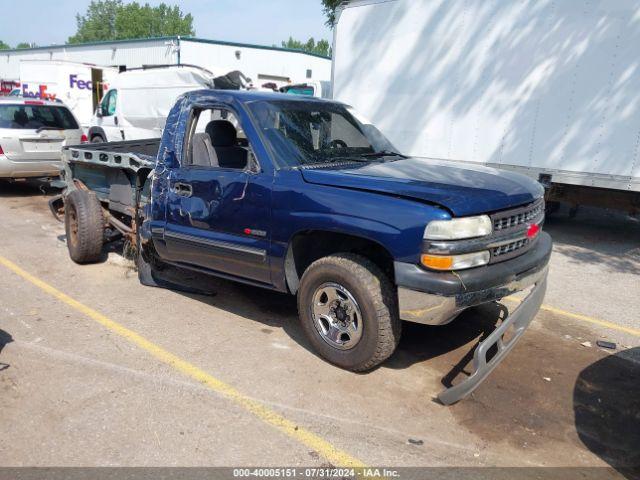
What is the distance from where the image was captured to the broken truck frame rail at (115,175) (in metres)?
5.61

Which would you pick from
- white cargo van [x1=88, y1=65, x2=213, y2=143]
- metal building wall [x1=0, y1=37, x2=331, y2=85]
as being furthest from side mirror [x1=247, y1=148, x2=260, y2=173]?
metal building wall [x1=0, y1=37, x2=331, y2=85]

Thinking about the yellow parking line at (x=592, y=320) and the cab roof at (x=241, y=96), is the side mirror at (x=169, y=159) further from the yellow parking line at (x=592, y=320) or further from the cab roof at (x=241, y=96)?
the yellow parking line at (x=592, y=320)

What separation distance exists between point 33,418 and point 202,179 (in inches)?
83.6

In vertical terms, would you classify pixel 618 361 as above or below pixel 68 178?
below

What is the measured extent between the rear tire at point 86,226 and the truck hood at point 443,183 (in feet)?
10.8

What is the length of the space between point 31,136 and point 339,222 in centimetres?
841

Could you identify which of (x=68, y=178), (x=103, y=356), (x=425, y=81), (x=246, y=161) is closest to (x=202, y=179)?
(x=246, y=161)

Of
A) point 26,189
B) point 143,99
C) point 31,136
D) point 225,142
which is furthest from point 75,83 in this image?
point 225,142

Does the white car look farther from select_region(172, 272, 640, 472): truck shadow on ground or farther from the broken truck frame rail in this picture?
select_region(172, 272, 640, 472): truck shadow on ground

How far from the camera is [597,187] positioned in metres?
7.54

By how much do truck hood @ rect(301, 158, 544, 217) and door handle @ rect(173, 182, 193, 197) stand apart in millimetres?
1189

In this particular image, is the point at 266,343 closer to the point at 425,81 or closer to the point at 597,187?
the point at 597,187

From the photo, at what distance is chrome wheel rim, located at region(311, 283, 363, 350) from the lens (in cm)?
375

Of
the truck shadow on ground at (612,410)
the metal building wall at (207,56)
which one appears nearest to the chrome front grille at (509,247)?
the truck shadow on ground at (612,410)
